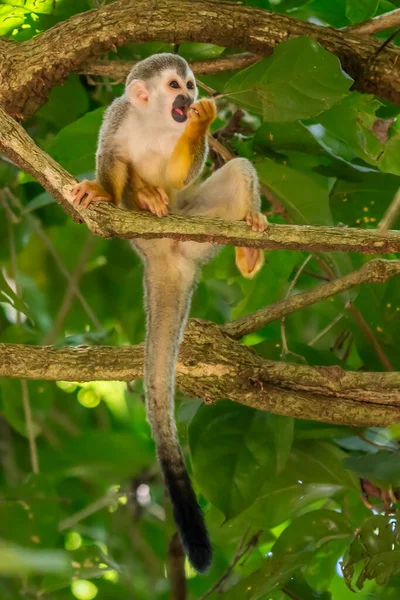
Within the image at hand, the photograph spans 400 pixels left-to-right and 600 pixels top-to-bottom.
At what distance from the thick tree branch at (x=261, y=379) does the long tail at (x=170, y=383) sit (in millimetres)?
73

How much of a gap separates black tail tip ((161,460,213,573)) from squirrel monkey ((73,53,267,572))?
1.3 inches

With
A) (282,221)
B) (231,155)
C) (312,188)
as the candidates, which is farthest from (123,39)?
(282,221)

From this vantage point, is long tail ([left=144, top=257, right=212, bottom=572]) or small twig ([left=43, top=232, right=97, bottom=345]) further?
small twig ([left=43, top=232, right=97, bottom=345])

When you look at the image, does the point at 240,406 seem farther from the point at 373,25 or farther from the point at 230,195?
the point at 373,25

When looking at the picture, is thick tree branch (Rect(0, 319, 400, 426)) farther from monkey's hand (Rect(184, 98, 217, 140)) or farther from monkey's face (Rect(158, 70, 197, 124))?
monkey's face (Rect(158, 70, 197, 124))

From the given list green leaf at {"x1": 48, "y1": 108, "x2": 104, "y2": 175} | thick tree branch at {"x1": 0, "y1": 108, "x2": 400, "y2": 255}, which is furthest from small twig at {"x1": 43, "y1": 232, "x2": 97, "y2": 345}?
thick tree branch at {"x1": 0, "y1": 108, "x2": 400, "y2": 255}

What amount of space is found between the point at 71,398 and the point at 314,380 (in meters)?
1.77

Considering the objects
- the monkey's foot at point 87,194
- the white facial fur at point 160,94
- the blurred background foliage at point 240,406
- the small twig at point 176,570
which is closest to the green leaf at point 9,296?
the blurred background foliage at point 240,406

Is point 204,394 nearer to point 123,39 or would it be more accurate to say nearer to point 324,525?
point 324,525

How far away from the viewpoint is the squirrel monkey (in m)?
2.25

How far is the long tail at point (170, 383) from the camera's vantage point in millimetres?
1992

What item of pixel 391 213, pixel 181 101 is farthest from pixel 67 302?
pixel 391 213

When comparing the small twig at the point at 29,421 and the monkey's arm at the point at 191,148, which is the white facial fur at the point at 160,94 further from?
the small twig at the point at 29,421

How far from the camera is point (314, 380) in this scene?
7.39ft
